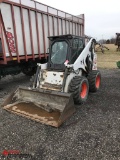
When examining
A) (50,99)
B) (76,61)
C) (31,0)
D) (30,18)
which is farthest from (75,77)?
(31,0)

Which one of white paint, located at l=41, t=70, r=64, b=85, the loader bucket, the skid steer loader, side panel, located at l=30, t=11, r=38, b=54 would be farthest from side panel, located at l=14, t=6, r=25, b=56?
the loader bucket

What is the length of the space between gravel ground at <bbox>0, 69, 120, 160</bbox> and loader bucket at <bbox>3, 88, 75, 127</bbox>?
0.16m

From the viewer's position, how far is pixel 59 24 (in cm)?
913

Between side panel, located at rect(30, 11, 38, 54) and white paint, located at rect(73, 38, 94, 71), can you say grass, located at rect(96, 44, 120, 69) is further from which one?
white paint, located at rect(73, 38, 94, 71)

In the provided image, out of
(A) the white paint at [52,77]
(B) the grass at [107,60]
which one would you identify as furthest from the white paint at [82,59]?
(B) the grass at [107,60]

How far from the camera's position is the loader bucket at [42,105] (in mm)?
4293

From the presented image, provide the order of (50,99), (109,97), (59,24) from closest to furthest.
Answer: (50,99), (109,97), (59,24)

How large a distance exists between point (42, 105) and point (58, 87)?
794 mm

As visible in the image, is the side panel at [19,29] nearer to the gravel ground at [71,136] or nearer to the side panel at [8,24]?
the side panel at [8,24]

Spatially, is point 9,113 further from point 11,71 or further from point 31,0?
point 31,0

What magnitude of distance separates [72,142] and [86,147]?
0.32m

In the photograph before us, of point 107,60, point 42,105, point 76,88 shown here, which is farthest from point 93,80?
point 107,60

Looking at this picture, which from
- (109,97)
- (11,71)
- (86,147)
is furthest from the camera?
(11,71)

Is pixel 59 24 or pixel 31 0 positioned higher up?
pixel 31 0
